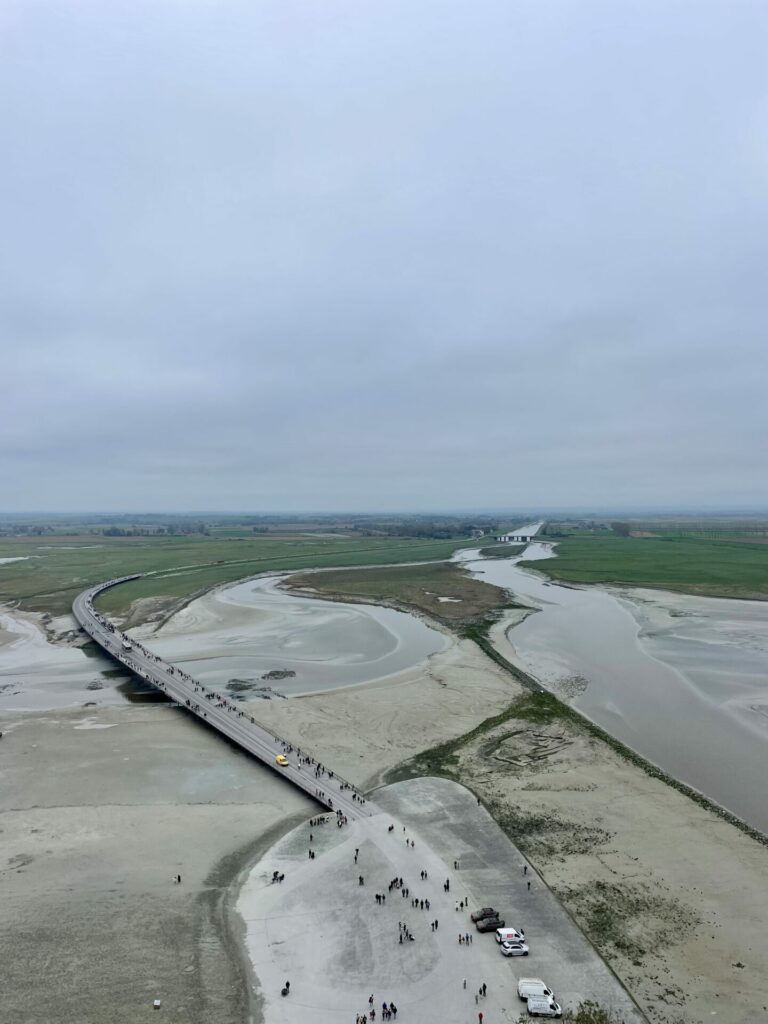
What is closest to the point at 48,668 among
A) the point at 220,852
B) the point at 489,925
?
the point at 220,852

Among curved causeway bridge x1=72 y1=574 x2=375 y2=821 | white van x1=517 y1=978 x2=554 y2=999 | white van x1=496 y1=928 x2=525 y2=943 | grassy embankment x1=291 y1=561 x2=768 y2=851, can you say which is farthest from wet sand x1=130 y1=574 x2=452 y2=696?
white van x1=517 y1=978 x2=554 y2=999

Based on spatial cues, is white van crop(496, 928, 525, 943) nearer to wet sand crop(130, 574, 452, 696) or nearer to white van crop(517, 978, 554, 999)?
white van crop(517, 978, 554, 999)

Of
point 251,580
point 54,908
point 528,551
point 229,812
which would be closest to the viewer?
point 54,908

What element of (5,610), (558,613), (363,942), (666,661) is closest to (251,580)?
(5,610)

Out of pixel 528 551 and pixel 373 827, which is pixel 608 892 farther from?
pixel 528 551

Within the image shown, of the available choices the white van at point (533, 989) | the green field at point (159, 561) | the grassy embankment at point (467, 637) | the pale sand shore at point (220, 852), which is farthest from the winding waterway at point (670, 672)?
the green field at point (159, 561)
